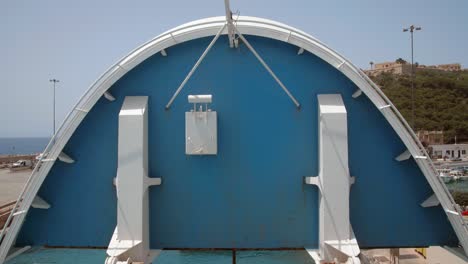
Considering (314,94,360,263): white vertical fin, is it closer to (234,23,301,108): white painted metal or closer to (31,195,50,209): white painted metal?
(234,23,301,108): white painted metal

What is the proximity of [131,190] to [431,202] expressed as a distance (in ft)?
21.4

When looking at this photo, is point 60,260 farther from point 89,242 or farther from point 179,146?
point 179,146

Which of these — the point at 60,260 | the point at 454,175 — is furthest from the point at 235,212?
the point at 454,175

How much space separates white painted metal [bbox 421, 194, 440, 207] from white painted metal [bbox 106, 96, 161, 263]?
20.3ft

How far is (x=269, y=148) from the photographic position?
28.1 feet

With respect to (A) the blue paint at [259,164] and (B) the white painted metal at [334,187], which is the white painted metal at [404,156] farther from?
(B) the white painted metal at [334,187]

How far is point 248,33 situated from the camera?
27.0 feet

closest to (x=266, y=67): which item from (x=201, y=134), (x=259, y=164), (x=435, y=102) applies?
(x=201, y=134)

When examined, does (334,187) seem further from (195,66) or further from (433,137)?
(433,137)

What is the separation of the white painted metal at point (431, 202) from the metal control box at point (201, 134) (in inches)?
191

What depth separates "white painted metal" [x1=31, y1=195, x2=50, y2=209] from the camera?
862 cm

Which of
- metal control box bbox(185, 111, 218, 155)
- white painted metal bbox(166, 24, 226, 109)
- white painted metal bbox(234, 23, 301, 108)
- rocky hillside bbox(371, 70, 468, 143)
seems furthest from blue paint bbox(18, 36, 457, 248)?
rocky hillside bbox(371, 70, 468, 143)

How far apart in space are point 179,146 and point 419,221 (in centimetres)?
572

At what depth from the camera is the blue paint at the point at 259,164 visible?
8.52 m
